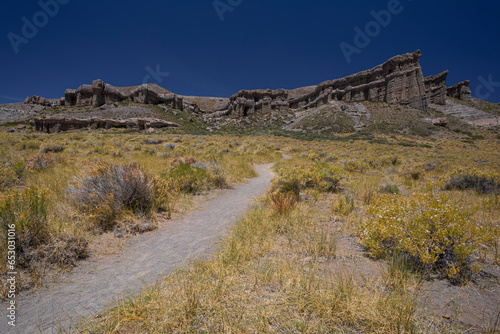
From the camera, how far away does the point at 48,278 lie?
2.00m

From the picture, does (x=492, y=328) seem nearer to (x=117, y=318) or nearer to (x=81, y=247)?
(x=117, y=318)

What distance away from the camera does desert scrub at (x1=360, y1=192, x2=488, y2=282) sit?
1970 millimetres

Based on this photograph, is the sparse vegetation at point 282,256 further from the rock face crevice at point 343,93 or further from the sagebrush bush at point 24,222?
the rock face crevice at point 343,93

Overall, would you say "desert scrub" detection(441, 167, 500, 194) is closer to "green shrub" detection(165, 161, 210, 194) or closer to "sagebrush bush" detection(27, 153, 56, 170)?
"green shrub" detection(165, 161, 210, 194)

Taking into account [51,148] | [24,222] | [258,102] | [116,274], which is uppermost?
[258,102]

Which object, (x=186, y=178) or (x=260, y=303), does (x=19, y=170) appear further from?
(x=260, y=303)

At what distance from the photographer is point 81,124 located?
130 feet

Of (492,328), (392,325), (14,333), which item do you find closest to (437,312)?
(492,328)

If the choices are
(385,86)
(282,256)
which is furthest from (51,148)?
(385,86)

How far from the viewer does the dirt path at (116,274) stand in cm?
156

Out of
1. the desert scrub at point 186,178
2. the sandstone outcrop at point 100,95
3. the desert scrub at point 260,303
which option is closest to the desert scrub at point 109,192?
the desert scrub at point 186,178

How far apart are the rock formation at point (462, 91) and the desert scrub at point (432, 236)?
3992 inches

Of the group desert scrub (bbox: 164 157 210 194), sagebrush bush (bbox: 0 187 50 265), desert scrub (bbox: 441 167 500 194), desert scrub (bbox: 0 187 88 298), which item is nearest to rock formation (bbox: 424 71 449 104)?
desert scrub (bbox: 441 167 500 194)

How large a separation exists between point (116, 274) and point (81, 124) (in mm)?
52280
